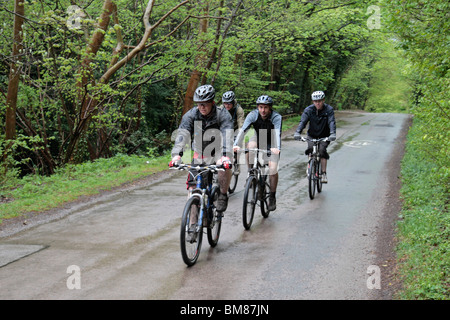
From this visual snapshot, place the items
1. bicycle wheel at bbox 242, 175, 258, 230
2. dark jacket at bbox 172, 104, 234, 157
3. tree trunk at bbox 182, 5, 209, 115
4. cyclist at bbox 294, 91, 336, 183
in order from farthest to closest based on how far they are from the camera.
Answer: tree trunk at bbox 182, 5, 209, 115 < cyclist at bbox 294, 91, 336, 183 < bicycle wheel at bbox 242, 175, 258, 230 < dark jacket at bbox 172, 104, 234, 157

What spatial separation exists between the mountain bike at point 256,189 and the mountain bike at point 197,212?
1.06 metres

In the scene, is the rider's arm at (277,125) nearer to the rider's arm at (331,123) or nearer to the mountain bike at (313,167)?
the mountain bike at (313,167)

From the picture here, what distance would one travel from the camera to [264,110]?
805cm

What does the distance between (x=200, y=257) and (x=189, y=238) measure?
64 centimetres

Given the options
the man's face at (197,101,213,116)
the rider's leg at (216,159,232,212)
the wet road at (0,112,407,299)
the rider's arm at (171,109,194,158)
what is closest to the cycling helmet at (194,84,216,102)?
the man's face at (197,101,213,116)

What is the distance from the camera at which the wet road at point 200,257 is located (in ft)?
16.7

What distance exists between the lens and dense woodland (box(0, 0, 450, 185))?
8961 millimetres

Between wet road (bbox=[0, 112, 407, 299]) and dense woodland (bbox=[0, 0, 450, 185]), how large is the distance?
229 centimetres

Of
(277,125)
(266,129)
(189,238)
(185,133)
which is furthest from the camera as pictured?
(266,129)

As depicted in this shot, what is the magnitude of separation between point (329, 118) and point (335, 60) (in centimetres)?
2575

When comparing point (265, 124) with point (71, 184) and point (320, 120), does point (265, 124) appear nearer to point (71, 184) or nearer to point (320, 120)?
point (320, 120)

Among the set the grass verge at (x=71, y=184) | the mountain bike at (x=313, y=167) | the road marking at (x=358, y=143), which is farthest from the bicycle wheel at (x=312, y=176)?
the road marking at (x=358, y=143)

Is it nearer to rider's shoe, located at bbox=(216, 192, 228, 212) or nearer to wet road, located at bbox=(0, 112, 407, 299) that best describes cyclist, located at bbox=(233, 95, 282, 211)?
wet road, located at bbox=(0, 112, 407, 299)

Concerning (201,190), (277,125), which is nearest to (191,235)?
(201,190)
